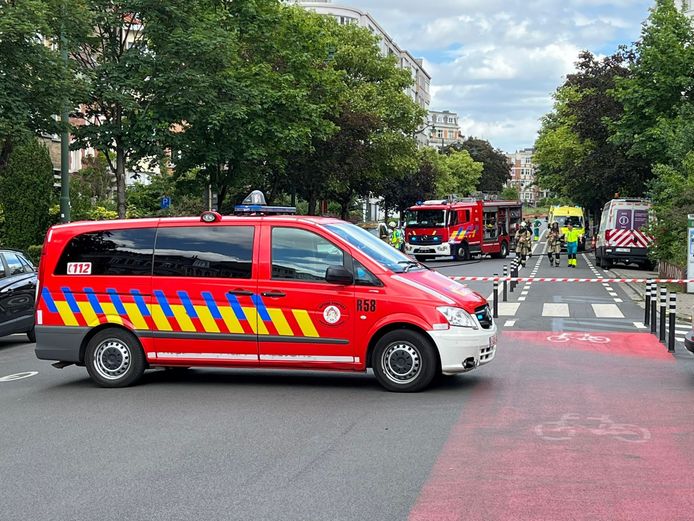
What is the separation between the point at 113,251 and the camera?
10531mm

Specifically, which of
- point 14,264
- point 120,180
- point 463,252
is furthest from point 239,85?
point 463,252

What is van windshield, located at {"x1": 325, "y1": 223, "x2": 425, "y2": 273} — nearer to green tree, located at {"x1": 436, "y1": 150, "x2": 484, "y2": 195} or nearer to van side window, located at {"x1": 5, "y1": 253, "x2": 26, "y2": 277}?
van side window, located at {"x1": 5, "y1": 253, "x2": 26, "y2": 277}

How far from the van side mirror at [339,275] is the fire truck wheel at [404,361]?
26.4 inches

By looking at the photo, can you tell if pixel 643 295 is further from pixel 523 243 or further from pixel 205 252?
pixel 205 252

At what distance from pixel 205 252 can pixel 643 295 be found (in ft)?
56.0

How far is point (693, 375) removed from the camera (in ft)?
36.7

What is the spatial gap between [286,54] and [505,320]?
21112 mm

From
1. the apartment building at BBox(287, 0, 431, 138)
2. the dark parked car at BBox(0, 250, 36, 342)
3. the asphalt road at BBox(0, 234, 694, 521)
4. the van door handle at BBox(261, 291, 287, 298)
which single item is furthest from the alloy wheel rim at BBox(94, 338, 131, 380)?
the apartment building at BBox(287, 0, 431, 138)

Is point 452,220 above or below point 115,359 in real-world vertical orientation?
above

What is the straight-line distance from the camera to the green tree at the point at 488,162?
14888 cm

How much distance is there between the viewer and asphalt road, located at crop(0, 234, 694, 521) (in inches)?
227

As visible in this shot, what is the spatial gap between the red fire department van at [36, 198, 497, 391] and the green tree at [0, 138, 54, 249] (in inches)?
905

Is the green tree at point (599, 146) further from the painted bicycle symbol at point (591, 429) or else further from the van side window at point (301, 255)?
the painted bicycle symbol at point (591, 429)

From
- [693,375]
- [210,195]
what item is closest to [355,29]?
[210,195]
